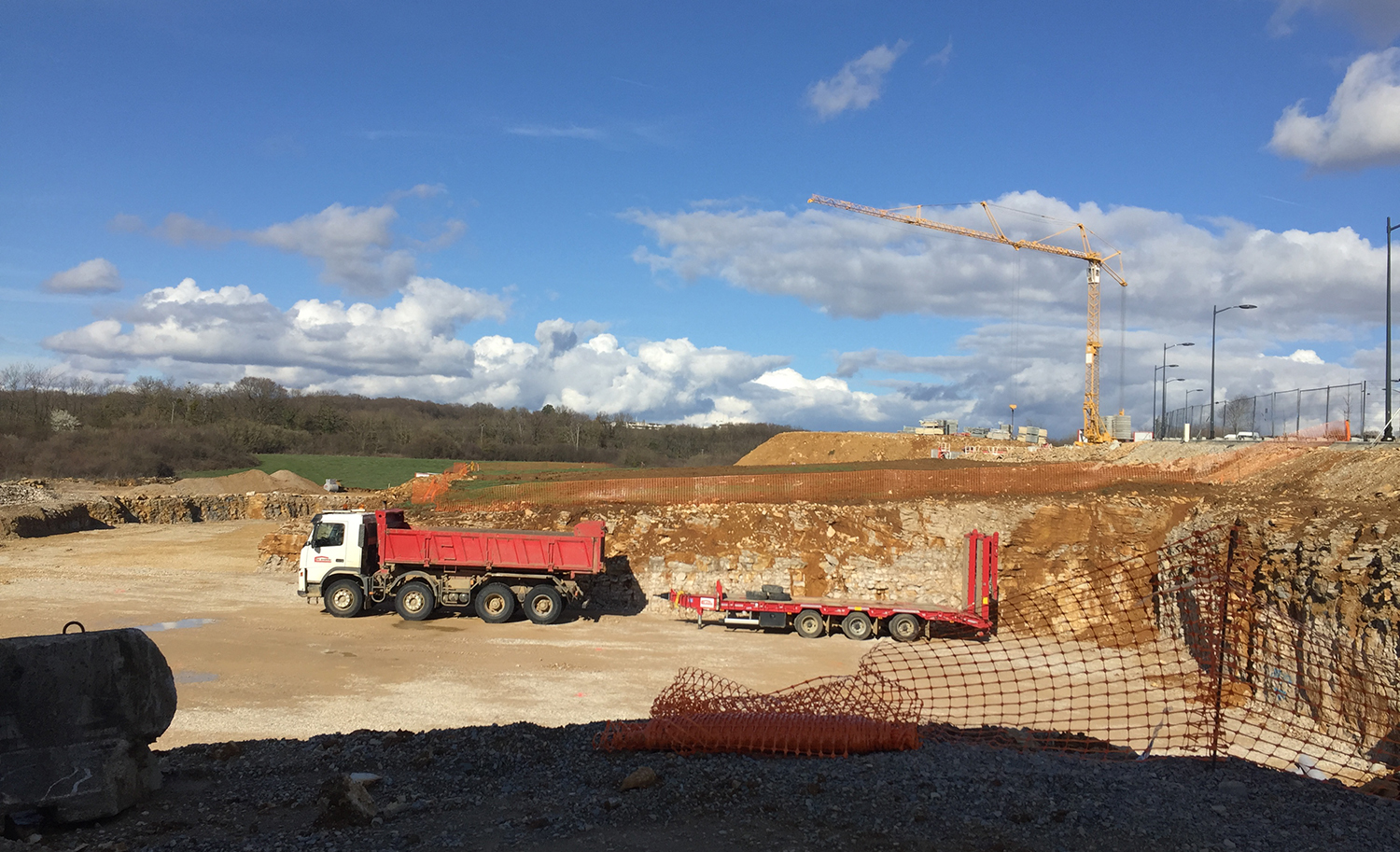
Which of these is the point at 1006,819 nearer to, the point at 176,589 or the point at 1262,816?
the point at 1262,816

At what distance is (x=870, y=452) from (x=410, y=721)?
4668cm

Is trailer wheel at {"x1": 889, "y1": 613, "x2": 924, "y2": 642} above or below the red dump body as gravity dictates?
below

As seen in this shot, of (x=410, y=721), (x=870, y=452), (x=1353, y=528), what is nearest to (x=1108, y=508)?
(x=1353, y=528)

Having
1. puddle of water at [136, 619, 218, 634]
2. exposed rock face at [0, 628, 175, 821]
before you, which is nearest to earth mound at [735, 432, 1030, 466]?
puddle of water at [136, 619, 218, 634]

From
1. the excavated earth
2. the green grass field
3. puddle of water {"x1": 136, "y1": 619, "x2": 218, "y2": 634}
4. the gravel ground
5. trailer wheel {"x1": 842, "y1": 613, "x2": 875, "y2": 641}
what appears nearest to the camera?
the gravel ground

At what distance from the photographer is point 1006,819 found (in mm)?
6031

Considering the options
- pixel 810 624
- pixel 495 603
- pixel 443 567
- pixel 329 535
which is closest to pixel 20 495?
pixel 329 535

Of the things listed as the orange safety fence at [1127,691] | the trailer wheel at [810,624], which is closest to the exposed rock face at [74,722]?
the orange safety fence at [1127,691]

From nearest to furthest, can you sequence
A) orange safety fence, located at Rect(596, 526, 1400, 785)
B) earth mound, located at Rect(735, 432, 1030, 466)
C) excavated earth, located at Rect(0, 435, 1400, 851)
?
excavated earth, located at Rect(0, 435, 1400, 851)
orange safety fence, located at Rect(596, 526, 1400, 785)
earth mound, located at Rect(735, 432, 1030, 466)

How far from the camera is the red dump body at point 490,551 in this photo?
21.0 meters

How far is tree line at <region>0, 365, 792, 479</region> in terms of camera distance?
61.2 metres

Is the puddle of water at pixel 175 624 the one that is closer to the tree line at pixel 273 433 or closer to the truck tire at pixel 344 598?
the truck tire at pixel 344 598

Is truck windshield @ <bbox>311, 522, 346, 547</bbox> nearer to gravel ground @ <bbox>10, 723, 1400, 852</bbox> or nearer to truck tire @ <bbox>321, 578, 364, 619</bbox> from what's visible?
truck tire @ <bbox>321, 578, 364, 619</bbox>

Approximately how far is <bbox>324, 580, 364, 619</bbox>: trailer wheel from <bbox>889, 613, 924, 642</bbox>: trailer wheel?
12.6 metres
